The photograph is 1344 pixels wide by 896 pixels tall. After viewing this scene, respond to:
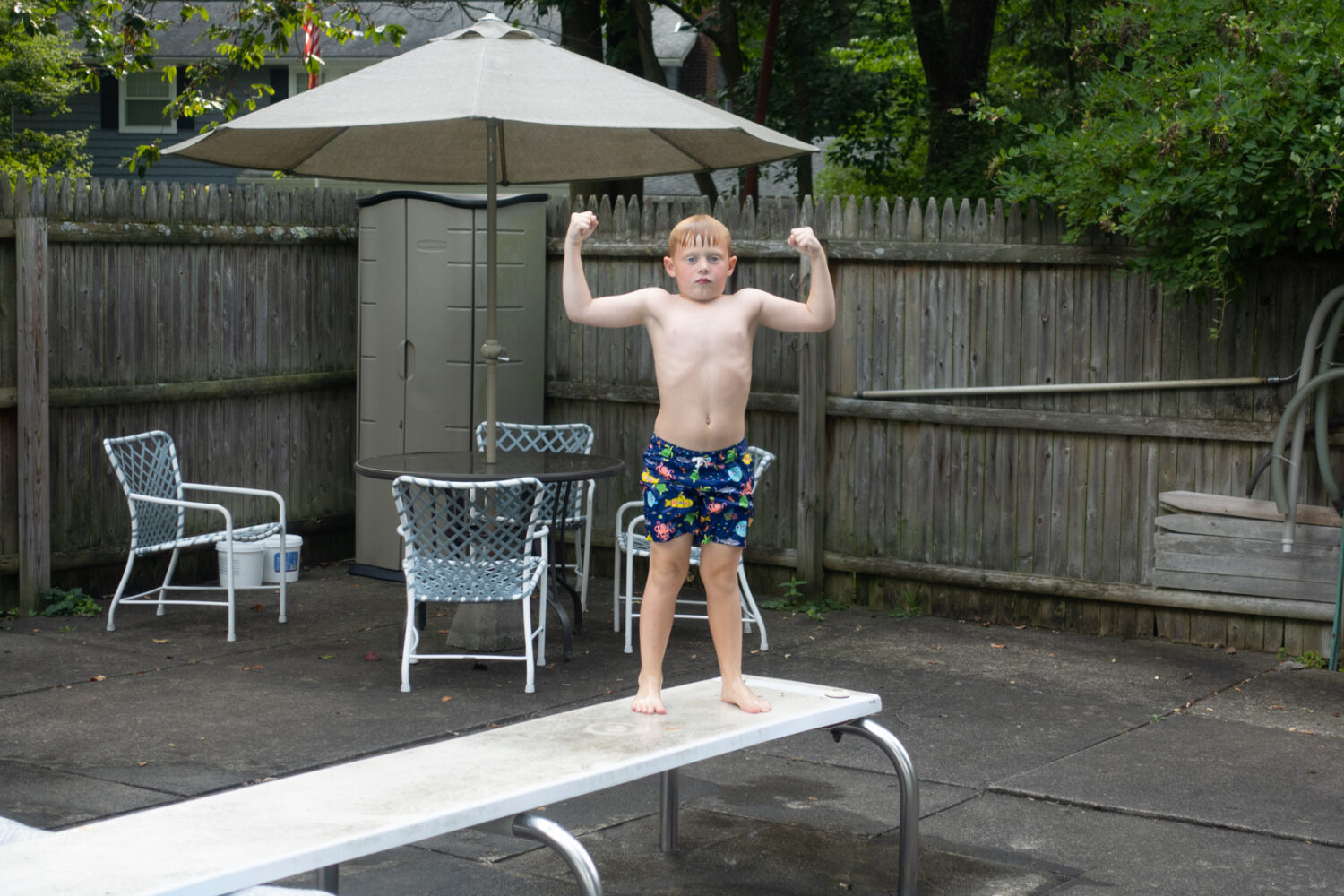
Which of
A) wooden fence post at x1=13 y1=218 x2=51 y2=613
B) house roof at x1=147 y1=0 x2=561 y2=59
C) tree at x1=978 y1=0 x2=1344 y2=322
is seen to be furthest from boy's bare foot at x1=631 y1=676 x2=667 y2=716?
house roof at x1=147 y1=0 x2=561 y2=59

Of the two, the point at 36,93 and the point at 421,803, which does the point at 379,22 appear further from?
the point at 421,803

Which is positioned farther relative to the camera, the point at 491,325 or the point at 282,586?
the point at 282,586

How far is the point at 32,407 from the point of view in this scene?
730 centimetres

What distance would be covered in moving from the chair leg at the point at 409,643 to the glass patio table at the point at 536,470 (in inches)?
22.1

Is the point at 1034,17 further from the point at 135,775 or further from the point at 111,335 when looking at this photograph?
the point at 135,775

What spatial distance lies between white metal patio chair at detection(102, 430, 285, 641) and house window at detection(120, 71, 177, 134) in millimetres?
15887

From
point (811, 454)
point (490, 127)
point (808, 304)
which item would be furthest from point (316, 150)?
point (808, 304)

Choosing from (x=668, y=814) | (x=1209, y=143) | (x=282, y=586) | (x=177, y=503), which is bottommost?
(x=668, y=814)

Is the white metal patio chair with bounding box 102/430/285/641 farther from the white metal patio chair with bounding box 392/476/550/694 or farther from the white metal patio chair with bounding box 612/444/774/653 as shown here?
the white metal patio chair with bounding box 612/444/774/653

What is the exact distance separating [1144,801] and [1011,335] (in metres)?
3.20

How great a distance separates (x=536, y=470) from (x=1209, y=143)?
314 cm

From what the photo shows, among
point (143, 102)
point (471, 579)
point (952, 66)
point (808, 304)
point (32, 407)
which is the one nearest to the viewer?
point (808, 304)

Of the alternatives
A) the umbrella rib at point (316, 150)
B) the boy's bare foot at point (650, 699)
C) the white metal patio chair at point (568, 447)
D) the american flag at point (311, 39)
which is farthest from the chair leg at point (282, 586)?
the american flag at point (311, 39)

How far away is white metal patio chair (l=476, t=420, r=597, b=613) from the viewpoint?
7.55 m
